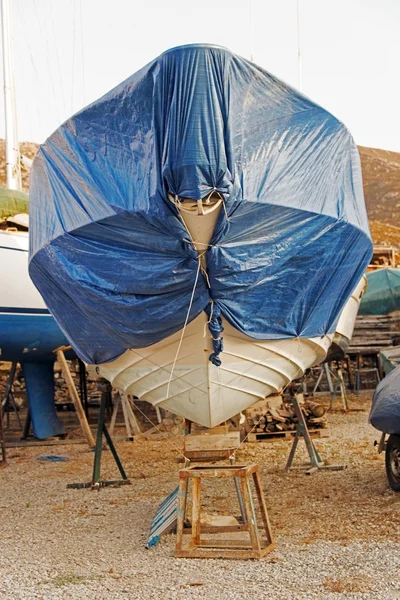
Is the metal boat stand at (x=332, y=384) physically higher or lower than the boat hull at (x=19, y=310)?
lower

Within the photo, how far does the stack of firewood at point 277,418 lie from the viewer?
1312cm

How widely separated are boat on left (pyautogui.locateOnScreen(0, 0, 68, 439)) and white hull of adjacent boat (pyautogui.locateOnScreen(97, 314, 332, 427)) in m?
5.88

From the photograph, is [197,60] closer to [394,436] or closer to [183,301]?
[183,301]

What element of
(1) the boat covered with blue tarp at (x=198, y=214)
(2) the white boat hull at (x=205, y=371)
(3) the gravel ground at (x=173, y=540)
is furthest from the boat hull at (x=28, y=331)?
(2) the white boat hull at (x=205, y=371)

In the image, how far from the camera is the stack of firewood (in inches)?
516

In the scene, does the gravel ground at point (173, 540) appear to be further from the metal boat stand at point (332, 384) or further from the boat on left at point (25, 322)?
the metal boat stand at point (332, 384)

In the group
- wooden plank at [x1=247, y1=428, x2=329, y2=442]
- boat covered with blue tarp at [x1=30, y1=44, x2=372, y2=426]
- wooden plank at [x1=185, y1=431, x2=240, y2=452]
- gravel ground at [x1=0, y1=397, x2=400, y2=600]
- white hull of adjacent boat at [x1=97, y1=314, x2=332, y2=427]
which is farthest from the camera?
wooden plank at [x1=247, y1=428, x2=329, y2=442]

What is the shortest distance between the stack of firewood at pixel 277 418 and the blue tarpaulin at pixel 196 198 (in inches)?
220

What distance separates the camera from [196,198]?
238 inches

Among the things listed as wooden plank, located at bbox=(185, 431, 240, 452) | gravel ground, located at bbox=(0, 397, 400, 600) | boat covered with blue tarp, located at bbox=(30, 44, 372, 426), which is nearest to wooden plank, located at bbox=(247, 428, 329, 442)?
gravel ground, located at bbox=(0, 397, 400, 600)

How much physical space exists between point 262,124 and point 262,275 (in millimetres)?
1419

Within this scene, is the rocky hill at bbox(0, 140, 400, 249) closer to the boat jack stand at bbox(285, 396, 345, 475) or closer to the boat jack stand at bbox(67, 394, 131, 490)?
the boat jack stand at bbox(285, 396, 345, 475)

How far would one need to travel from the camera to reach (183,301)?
6676mm

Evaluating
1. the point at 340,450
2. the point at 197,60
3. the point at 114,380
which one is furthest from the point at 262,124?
the point at 340,450
